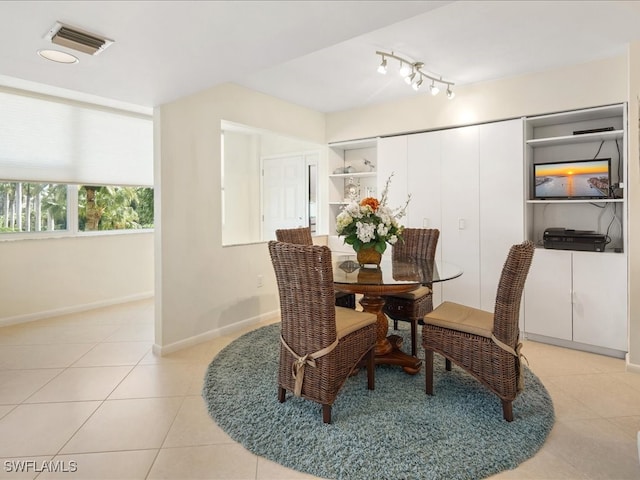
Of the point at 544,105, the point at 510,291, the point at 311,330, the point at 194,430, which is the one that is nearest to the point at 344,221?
the point at 311,330

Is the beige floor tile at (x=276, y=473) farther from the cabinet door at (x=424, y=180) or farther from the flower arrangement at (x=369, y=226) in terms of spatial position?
the cabinet door at (x=424, y=180)

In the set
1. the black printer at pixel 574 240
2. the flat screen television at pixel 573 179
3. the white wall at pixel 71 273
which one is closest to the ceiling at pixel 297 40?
the flat screen television at pixel 573 179

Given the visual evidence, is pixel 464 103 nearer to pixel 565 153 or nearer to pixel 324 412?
pixel 565 153

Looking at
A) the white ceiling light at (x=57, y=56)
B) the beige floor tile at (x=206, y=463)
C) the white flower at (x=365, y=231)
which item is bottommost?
the beige floor tile at (x=206, y=463)

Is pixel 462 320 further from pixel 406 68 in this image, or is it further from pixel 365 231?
pixel 406 68

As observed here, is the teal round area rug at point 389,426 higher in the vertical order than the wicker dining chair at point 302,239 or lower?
lower

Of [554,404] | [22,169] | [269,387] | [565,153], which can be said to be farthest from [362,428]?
[22,169]

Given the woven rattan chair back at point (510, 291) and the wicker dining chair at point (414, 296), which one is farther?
the wicker dining chair at point (414, 296)

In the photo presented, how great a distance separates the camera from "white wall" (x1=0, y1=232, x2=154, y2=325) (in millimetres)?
4082

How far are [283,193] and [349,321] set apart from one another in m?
3.88

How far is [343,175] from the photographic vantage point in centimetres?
491

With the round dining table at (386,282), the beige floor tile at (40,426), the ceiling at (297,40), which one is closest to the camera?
the ceiling at (297,40)

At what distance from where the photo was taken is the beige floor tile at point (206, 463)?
173 centimetres

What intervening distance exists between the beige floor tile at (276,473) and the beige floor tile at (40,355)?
2094 mm
